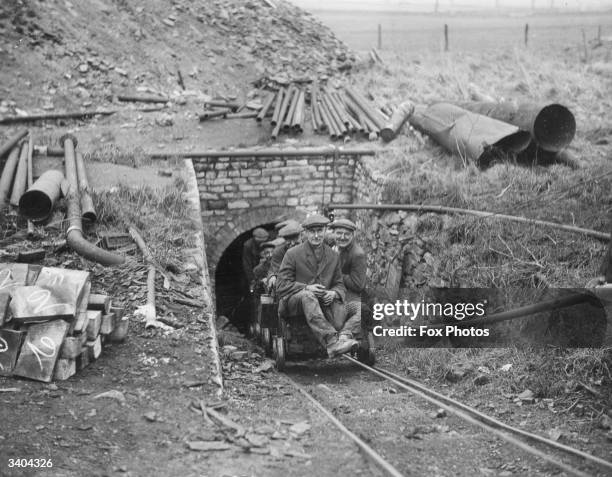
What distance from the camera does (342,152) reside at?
47.8 ft

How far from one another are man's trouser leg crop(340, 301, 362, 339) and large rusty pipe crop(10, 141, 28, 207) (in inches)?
203

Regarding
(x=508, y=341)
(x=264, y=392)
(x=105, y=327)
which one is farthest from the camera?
(x=508, y=341)

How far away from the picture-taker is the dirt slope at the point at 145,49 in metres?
16.8

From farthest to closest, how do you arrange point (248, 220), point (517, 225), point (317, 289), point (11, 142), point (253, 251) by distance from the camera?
1. point (248, 220)
2. point (253, 251)
3. point (11, 142)
4. point (517, 225)
5. point (317, 289)

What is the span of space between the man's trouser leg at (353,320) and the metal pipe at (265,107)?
8.00 metres

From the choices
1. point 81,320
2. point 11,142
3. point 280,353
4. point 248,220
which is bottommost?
point 280,353

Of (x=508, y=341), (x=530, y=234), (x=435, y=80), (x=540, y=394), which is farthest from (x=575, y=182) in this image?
(x=435, y=80)

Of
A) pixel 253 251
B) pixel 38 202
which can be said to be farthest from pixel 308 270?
pixel 253 251

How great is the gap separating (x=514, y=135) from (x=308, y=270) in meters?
6.02

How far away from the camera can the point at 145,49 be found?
18609 mm

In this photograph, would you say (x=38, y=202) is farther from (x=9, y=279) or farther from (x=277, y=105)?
(x=277, y=105)

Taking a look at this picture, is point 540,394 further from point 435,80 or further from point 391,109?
point 435,80

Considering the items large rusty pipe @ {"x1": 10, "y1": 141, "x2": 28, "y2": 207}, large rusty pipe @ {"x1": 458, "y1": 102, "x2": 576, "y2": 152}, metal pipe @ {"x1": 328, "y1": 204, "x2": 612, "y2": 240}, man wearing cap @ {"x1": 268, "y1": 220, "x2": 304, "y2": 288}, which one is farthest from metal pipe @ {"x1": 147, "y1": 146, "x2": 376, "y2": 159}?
man wearing cap @ {"x1": 268, "y1": 220, "x2": 304, "y2": 288}

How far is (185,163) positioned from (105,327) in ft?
23.7
